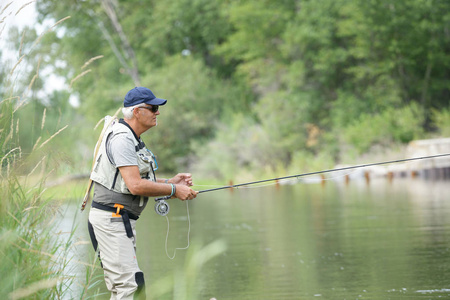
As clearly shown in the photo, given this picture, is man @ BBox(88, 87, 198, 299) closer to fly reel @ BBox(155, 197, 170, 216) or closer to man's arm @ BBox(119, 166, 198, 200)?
man's arm @ BBox(119, 166, 198, 200)

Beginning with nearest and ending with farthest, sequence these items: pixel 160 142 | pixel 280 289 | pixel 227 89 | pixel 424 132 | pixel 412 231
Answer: pixel 280 289 → pixel 412 231 → pixel 424 132 → pixel 160 142 → pixel 227 89

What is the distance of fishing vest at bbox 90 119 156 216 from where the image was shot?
477 centimetres

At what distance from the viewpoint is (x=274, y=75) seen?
3509 centimetres

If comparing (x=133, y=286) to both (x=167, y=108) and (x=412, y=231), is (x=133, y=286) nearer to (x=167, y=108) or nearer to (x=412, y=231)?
(x=412, y=231)

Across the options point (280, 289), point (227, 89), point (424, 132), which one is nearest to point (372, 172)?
point (424, 132)

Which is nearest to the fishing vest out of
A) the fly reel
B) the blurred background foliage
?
the fly reel

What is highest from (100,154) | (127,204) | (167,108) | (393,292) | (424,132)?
(167,108)

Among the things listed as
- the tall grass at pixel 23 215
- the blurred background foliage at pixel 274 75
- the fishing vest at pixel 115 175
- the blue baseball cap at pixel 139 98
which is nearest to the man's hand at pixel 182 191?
the fishing vest at pixel 115 175

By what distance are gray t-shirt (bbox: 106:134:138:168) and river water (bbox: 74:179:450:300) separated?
76 cm

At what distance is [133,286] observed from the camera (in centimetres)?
469

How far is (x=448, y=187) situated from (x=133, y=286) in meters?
14.9

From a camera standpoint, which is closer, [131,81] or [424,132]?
[424,132]

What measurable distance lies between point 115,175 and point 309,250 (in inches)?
207

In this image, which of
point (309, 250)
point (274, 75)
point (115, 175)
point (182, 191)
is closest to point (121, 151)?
point (115, 175)
